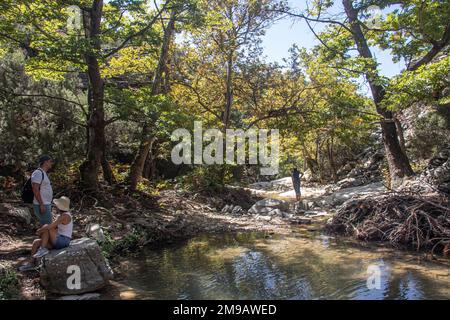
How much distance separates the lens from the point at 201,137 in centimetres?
1574

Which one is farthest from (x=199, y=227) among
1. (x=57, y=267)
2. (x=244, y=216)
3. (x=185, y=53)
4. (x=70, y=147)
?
(x=185, y=53)

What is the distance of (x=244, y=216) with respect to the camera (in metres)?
13.8

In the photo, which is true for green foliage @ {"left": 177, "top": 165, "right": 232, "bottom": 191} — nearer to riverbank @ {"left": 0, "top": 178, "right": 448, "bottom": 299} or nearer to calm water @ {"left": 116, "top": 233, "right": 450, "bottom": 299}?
riverbank @ {"left": 0, "top": 178, "right": 448, "bottom": 299}

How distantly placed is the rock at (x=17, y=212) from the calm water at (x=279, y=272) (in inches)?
126

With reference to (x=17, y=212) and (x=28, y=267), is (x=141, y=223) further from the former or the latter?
(x=28, y=267)

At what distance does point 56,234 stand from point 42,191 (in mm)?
1011

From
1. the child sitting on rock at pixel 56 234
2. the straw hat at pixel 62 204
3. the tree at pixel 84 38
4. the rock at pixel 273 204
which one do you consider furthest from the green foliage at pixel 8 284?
the rock at pixel 273 204

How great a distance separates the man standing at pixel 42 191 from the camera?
20.9ft

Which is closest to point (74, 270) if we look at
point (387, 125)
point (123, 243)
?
point (123, 243)

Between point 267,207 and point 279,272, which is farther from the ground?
point 267,207

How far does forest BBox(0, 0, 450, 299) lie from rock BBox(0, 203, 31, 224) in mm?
84
